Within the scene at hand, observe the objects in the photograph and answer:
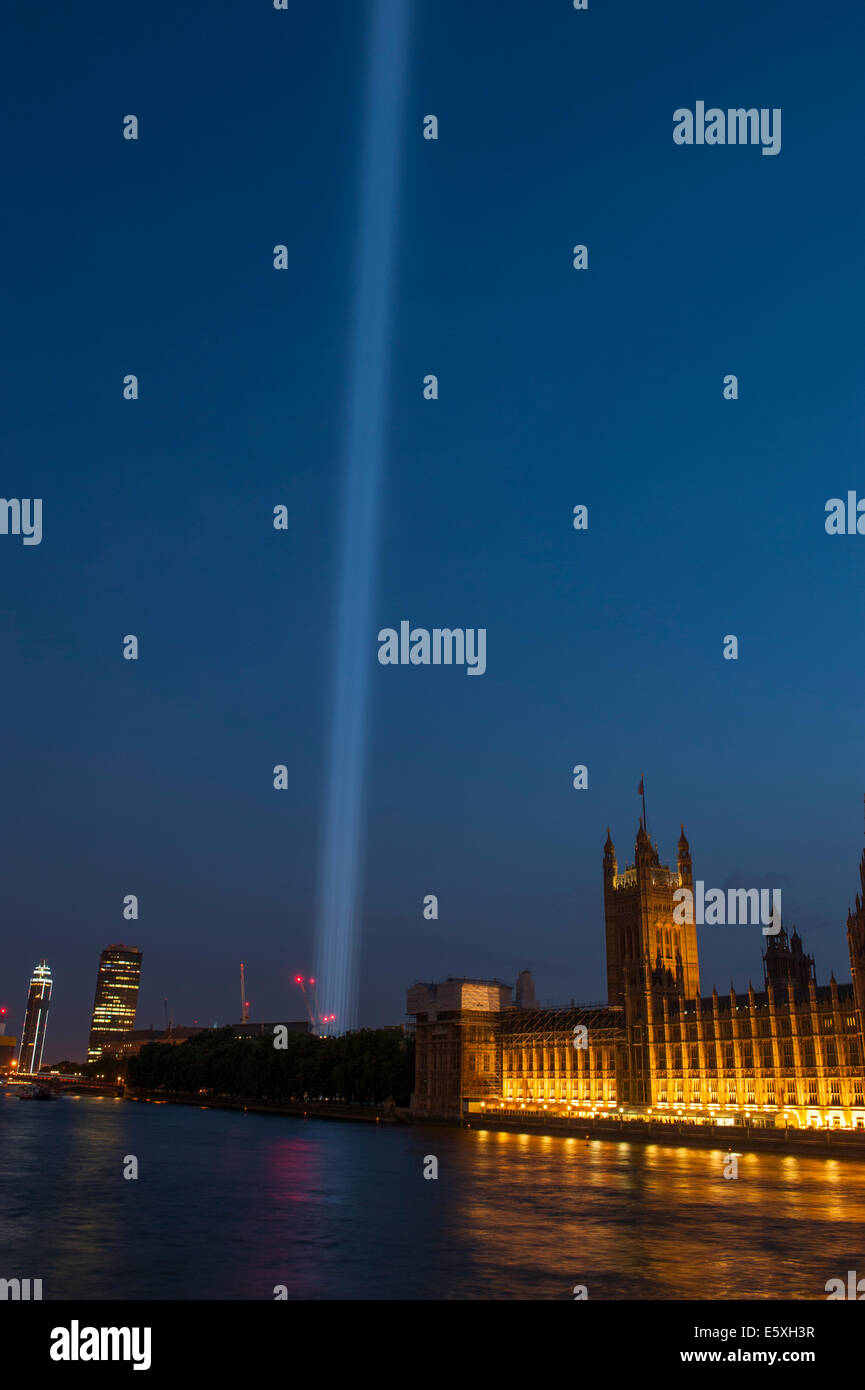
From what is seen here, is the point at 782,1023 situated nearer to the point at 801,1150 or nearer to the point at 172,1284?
the point at 801,1150

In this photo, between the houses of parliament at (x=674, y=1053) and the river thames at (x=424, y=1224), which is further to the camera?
the houses of parliament at (x=674, y=1053)

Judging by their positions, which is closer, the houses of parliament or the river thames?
the river thames

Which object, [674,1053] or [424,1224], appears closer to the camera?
[424,1224]
